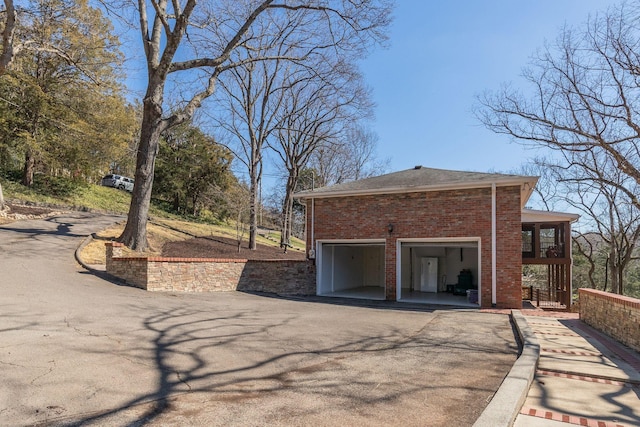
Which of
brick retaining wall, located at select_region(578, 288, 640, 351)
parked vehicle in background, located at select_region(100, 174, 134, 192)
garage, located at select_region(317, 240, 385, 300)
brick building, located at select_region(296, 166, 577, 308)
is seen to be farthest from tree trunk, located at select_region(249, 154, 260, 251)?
brick retaining wall, located at select_region(578, 288, 640, 351)

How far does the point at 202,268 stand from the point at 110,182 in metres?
24.0

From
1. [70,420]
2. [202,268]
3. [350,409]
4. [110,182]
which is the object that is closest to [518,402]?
[350,409]

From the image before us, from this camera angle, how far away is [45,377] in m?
4.04

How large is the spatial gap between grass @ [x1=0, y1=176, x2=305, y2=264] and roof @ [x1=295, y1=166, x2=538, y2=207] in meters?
7.13

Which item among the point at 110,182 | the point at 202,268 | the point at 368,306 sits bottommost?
the point at 368,306

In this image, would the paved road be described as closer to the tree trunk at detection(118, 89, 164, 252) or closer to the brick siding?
the brick siding

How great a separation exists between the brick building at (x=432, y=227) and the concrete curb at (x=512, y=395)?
637cm

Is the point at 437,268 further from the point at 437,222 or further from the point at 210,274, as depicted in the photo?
the point at 210,274

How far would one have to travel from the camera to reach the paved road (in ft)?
11.7

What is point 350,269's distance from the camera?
18.0m

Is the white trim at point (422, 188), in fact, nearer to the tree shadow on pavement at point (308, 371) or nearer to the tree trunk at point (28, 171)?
the tree shadow on pavement at point (308, 371)

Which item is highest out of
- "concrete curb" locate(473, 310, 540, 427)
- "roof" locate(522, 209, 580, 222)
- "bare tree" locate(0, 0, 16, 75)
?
"bare tree" locate(0, 0, 16, 75)

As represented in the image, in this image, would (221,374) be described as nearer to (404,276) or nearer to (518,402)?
(518,402)

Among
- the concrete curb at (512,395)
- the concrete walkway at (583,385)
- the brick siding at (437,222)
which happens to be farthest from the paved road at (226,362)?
the brick siding at (437,222)
